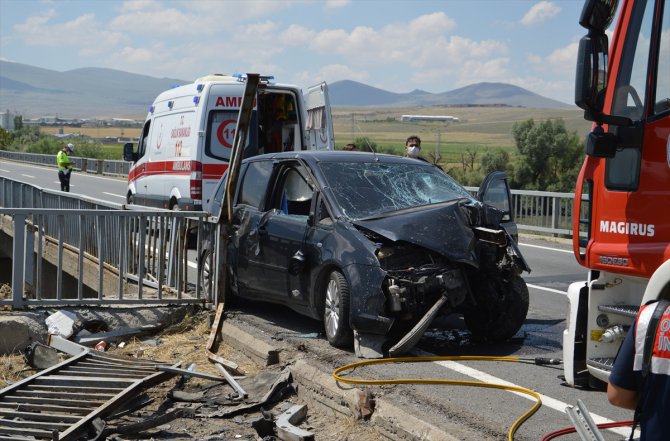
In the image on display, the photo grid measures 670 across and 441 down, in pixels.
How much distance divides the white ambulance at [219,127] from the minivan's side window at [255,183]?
5.38m

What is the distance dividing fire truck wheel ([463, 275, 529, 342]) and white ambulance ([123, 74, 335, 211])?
26.1 feet

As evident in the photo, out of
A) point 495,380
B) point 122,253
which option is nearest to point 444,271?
point 495,380

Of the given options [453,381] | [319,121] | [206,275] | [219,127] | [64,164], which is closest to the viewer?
[453,381]

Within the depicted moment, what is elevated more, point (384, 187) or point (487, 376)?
point (384, 187)

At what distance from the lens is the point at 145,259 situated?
11.1m

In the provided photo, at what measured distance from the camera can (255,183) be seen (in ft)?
33.3

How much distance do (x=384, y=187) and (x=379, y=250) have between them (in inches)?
46.2

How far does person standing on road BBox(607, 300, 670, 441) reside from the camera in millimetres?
3336

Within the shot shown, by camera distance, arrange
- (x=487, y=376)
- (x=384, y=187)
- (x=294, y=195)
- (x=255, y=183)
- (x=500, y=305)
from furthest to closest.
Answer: (x=255, y=183)
(x=294, y=195)
(x=384, y=187)
(x=500, y=305)
(x=487, y=376)

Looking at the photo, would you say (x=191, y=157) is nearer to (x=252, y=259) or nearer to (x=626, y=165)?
(x=252, y=259)

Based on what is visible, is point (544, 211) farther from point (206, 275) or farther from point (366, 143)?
point (206, 275)

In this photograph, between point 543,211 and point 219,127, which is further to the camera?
point 543,211

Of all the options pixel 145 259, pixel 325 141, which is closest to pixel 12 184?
pixel 325 141

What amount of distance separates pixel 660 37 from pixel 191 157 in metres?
11.8
